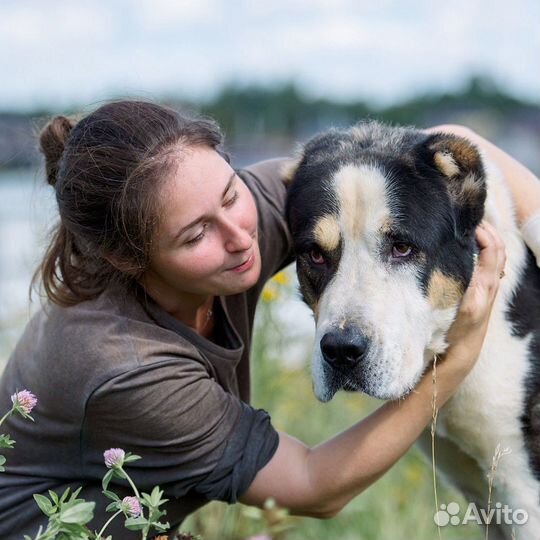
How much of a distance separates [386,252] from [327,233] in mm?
200

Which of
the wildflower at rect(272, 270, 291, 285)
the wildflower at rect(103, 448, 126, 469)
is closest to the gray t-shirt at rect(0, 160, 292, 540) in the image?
the wildflower at rect(103, 448, 126, 469)

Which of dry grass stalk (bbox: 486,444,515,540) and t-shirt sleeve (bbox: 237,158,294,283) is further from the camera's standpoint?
t-shirt sleeve (bbox: 237,158,294,283)

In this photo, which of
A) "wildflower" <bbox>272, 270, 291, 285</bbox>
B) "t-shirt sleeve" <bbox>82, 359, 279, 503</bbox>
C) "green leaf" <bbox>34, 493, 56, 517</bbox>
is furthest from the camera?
"wildflower" <bbox>272, 270, 291, 285</bbox>

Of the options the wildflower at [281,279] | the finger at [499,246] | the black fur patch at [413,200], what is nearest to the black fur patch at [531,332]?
the finger at [499,246]

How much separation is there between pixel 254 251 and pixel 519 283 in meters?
0.87

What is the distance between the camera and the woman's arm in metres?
2.96

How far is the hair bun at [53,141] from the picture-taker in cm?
325

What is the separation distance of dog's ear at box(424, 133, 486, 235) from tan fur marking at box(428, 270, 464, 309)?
16cm

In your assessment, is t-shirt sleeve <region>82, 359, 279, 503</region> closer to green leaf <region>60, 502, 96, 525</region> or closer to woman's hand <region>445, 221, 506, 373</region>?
woman's hand <region>445, 221, 506, 373</region>

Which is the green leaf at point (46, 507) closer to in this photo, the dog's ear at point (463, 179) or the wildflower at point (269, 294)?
the dog's ear at point (463, 179)

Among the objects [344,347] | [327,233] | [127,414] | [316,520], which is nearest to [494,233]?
[327,233]

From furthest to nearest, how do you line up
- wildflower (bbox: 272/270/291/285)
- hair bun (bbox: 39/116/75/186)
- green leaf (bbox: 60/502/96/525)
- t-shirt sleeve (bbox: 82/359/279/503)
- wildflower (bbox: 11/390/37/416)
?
wildflower (bbox: 272/270/291/285)
hair bun (bbox: 39/116/75/186)
t-shirt sleeve (bbox: 82/359/279/503)
wildflower (bbox: 11/390/37/416)
green leaf (bbox: 60/502/96/525)

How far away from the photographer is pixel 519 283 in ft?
10.3

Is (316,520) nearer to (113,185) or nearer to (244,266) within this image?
(244,266)
